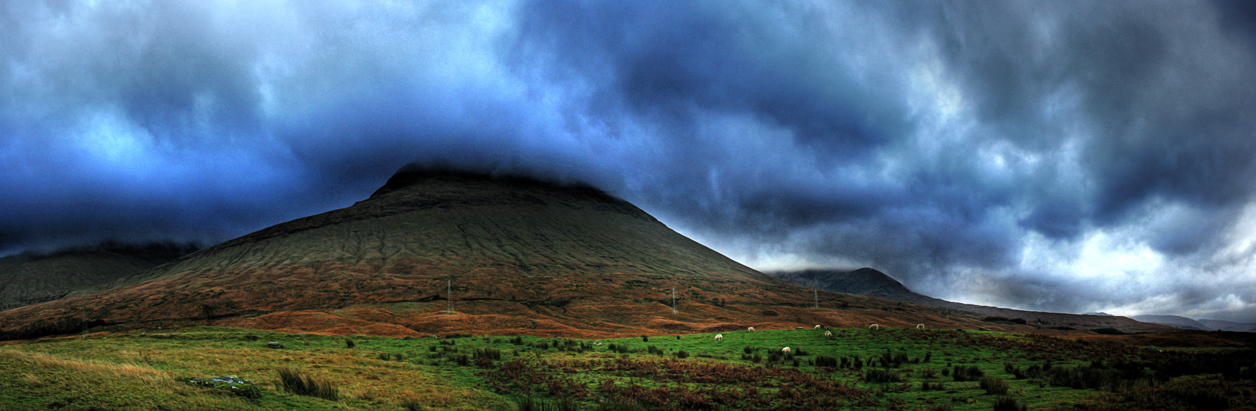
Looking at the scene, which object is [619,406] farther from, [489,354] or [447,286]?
[447,286]

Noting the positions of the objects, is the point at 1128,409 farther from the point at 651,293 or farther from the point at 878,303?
the point at 878,303

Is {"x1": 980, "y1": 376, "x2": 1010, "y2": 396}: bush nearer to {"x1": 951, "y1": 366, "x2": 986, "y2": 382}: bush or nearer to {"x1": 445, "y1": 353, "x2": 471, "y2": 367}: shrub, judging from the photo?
{"x1": 951, "y1": 366, "x2": 986, "y2": 382}: bush

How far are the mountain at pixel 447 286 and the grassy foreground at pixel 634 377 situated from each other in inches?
1181

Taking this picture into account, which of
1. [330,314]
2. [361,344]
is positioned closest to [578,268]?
[330,314]

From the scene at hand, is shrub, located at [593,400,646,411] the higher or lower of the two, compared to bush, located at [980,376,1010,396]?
lower

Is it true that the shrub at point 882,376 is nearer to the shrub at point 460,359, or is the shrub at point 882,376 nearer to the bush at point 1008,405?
the bush at point 1008,405

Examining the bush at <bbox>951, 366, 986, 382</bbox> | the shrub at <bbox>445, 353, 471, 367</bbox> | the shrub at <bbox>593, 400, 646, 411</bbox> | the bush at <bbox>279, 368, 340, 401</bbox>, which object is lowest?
the shrub at <bbox>445, 353, 471, 367</bbox>

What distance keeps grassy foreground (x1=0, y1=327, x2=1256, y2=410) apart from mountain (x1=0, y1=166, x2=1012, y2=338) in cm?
3000

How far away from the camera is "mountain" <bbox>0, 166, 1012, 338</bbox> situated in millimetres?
72250

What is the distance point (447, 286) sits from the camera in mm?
101875

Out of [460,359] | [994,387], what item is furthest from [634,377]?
[994,387]

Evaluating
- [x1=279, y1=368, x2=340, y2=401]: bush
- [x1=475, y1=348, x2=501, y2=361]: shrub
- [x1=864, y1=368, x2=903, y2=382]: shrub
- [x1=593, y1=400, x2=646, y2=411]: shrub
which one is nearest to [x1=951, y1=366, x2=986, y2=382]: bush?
[x1=864, y1=368, x2=903, y2=382]: shrub

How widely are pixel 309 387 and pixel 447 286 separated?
90747 millimetres

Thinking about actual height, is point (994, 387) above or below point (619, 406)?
above
